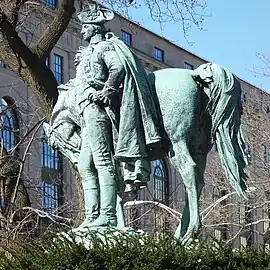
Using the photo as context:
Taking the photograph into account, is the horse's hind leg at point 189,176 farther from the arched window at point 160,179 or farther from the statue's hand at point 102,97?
the arched window at point 160,179

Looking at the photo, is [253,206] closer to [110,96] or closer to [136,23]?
[136,23]

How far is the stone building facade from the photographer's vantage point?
24172mm

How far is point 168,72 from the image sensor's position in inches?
332

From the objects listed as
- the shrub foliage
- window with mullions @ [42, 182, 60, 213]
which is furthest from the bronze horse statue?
window with mullions @ [42, 182, 60, 213]

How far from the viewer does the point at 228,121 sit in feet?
27.2

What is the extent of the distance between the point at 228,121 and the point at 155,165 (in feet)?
129

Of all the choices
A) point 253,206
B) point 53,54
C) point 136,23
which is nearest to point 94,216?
point 136,23

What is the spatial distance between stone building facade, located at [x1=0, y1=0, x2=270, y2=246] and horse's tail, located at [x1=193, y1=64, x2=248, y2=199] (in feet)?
33.7

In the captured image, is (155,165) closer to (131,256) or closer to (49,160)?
(49,160)

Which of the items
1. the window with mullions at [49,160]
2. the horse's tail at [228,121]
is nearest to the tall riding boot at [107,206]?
the horse's tail at [228,121]

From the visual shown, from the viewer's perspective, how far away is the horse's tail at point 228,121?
8242 mm

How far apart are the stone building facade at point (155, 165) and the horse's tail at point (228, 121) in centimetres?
1027

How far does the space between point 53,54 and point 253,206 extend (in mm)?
19217

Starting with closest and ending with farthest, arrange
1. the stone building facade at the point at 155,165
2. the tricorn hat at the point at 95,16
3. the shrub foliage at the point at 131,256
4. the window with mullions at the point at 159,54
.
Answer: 1. the shrub foliage at the point at 131,256
2. the tricorn hat at the point at 95,16
3. the stone building facade at the point at 155,165
4. the window with mullions at the point at 159,54
